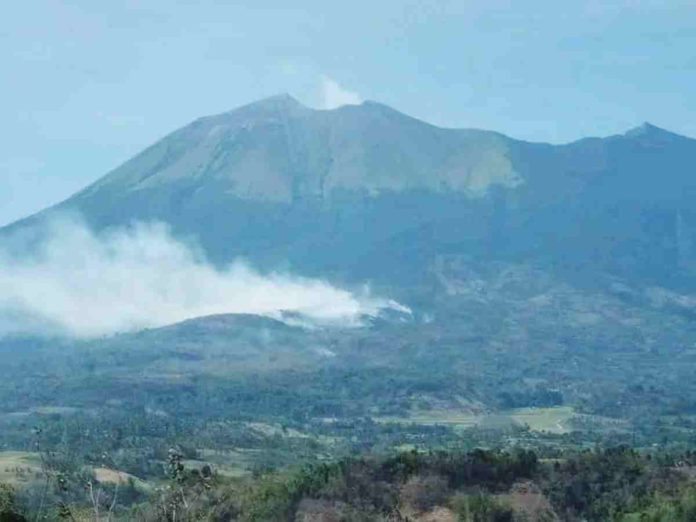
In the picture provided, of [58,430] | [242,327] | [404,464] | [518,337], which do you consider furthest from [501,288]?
[404,464]

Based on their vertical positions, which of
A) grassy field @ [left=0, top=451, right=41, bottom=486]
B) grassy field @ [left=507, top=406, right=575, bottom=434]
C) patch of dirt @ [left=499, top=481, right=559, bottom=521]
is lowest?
grassy field @ [left=0, top=451, right=41, bottom=486]

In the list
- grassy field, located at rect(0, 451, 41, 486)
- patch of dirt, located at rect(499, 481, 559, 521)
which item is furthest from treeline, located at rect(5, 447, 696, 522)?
grassy field, located at rect(0, 451, 41, 486)

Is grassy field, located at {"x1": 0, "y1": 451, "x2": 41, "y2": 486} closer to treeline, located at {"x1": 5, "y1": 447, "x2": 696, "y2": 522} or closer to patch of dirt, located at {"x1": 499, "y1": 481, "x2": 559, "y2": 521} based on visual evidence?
treeline, located at {"x1": 5, "y1": 447, "x2": 696, "y2": 522}

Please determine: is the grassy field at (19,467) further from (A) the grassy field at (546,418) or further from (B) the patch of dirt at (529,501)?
(A) the grassy field at (546,418)

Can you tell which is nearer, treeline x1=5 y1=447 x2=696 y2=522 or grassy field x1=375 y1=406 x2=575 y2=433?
treeline x1=5 y1=447 x2=696 y2=522

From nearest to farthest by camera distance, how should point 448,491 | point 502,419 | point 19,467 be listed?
point 448,491 → point 19,467 → point 502,419

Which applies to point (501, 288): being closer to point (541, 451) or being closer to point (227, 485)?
point (541, 451)

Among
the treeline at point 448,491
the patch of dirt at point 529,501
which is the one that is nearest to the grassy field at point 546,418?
the treeline at point 448,491

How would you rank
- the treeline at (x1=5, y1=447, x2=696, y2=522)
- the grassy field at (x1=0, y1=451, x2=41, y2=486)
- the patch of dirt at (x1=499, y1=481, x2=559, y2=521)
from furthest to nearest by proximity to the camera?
the grassy field at (x1=0, y1=451, x2=41, y2=486), the patch of dirt at (x1=499, y1=481, x2=559, y2=521), the treeline at (x1=5, y1=447, x2=696, y2=522)

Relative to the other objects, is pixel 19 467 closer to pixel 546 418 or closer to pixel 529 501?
pixel 529 501

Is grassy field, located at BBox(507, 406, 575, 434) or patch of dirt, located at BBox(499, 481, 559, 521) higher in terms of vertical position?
grassy field, located at BBox(507, 406, 575, 434)

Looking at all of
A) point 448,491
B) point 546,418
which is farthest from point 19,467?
point 546,418

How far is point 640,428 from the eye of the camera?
4186 inches

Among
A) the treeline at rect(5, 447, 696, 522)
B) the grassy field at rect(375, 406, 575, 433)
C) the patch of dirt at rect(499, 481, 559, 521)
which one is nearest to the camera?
the treeline at rect(5, 447, 696, 522)
